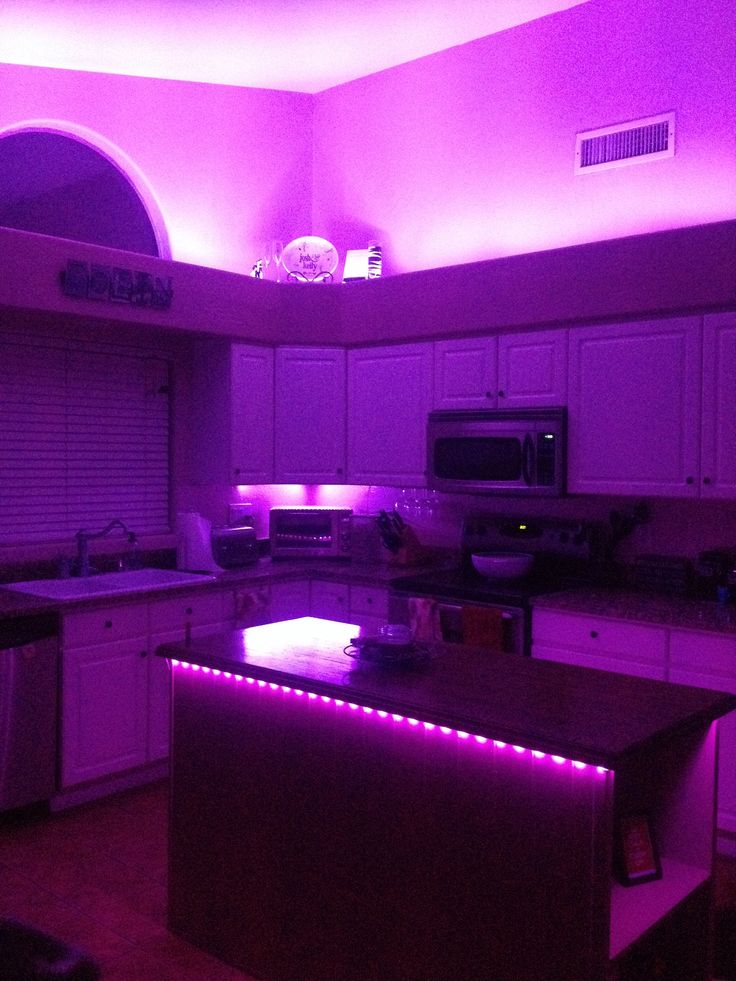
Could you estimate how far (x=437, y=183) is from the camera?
5.20 metres

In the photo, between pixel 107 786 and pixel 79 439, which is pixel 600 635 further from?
pixel 79 439

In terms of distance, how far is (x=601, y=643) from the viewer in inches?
150

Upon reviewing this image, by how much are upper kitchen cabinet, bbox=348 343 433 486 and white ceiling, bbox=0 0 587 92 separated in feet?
5.43

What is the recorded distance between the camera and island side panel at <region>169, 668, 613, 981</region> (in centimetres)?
197

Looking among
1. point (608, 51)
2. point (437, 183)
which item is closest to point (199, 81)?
point (437, 183)

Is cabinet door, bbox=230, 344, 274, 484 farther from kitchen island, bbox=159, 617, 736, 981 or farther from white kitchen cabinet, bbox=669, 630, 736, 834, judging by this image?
white kitchen cabinet, bbox=669, 630, 736, 834

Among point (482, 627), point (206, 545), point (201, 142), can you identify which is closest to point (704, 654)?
point (482, 627)

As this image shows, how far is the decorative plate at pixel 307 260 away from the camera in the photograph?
5.32 m

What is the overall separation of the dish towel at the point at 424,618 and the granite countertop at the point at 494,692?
1.48 m

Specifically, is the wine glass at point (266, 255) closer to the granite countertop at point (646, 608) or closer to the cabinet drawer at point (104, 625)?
the cabinet drawer at point (104, 625)

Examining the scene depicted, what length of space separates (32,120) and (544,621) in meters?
3.56

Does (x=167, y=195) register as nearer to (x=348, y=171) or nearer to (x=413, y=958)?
(x=348, y=171)

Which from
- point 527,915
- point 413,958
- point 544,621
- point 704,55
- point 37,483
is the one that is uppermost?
point 704,55

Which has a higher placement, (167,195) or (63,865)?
(167,195)
